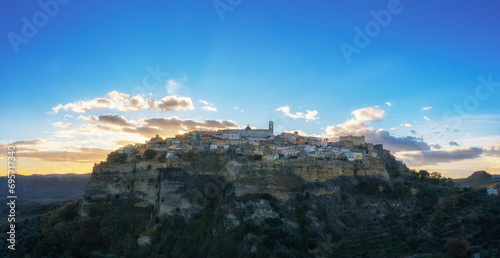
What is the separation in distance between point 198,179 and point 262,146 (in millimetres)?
12606

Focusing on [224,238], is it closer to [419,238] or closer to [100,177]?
[419,238]

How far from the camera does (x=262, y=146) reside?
50938 mm

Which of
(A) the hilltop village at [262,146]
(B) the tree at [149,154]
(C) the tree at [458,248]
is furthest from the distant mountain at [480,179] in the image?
(B) the tree at [149,154]

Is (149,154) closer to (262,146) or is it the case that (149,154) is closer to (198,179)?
(198,179)

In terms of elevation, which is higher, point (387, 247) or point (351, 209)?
point (351, 209)

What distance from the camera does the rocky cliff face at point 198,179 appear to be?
3902cm

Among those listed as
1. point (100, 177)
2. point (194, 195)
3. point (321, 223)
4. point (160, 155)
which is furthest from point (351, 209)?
point (100, 177)

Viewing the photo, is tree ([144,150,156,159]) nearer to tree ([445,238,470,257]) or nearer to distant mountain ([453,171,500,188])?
tree ([445,238,470,257])

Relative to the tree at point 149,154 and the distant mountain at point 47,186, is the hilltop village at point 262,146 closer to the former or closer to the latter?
the tree at point 149,154

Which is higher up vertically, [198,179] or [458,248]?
[198,179]

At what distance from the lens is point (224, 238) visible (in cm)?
3488

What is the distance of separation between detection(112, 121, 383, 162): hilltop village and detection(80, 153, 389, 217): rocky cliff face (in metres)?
2.16

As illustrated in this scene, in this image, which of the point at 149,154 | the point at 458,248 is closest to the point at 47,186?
the point at 149,154

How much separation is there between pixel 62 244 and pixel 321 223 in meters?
34.6
